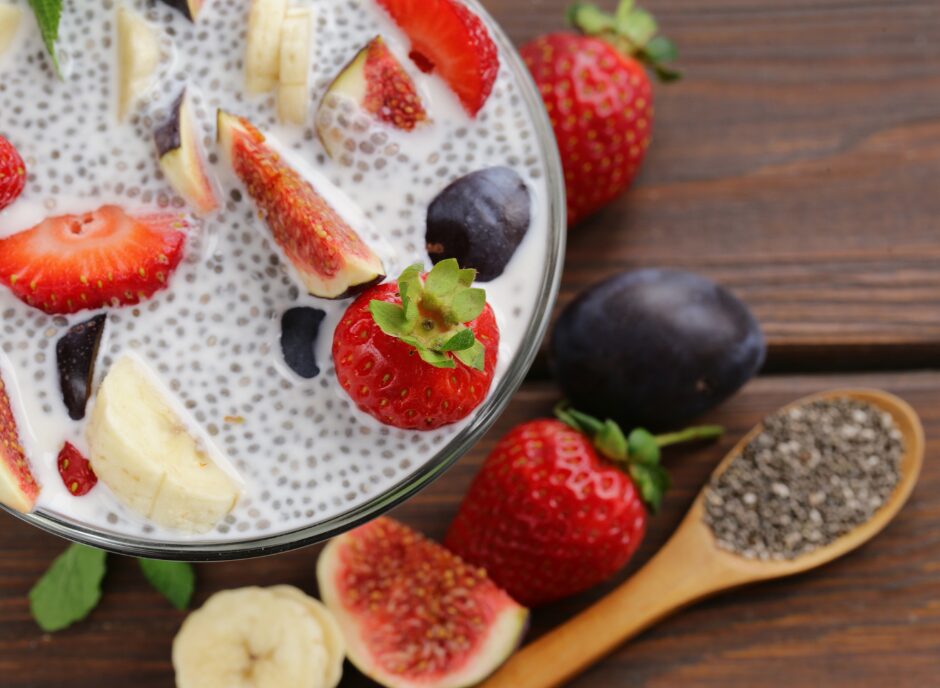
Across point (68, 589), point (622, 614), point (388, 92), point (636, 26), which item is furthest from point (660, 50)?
point (68, 589)

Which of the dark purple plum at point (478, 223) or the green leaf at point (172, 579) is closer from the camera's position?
the dark purple plum at point (478, 223)

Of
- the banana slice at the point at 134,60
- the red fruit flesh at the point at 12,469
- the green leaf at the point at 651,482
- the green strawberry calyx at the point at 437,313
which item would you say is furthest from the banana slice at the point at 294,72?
the green leaf at the point at 651,482

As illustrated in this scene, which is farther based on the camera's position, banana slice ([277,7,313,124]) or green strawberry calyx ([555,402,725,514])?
green strawberry calyx ([555,402,725,514])

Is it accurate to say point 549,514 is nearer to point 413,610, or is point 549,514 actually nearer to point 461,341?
point 413,610

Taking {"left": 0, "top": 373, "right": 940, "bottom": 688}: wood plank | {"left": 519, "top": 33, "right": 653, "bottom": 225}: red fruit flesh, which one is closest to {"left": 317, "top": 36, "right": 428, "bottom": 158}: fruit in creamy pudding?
{"left": 519, "top": 33, "right": 653, "bottom": 225}: red fruit flesh

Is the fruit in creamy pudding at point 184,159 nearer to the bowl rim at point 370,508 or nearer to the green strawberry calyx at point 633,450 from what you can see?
the bowl rim at point 370,508

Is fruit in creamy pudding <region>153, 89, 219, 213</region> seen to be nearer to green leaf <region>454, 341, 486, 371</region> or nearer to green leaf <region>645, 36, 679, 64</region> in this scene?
green leaf <region>454, 341, 486, 371</region>

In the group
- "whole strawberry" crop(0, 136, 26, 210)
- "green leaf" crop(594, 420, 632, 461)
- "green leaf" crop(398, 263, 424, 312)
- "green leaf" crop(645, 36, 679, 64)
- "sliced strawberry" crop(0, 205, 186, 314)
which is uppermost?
"whole strawberry" crop(0, 136, 26, 210)
